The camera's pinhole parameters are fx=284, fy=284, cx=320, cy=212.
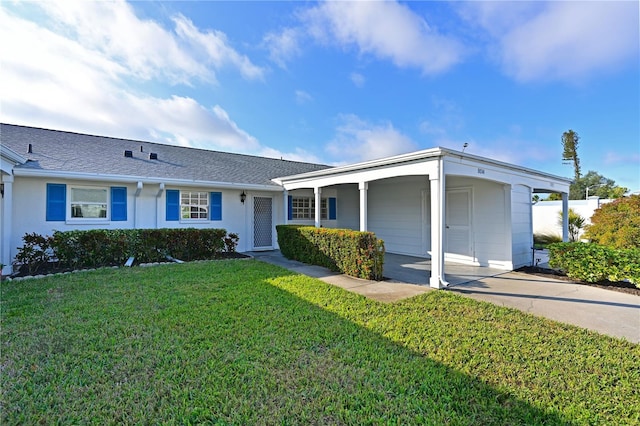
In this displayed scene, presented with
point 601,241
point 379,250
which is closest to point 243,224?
point 379,250

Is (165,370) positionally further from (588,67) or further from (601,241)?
(588,67)

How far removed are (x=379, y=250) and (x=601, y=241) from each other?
6.29 metres

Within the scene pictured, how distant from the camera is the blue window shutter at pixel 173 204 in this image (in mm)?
9977

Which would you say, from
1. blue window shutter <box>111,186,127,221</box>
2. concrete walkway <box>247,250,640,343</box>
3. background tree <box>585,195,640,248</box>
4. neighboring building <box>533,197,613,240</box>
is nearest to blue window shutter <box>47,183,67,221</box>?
blue window shutter <box>111,186,127,221</box>

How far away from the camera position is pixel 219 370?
9.61ft

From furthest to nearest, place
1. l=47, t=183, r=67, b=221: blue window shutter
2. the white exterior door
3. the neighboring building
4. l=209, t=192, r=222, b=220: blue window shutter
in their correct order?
1. the neighboring building
2. l=209, t=192, r=222, b=220: blue window shutter
3. the white exterior door
4. l=47, t=183, r=67, b=221: blue window shutter

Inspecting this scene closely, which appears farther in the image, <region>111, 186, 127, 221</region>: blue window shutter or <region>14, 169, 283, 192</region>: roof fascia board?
→ <region>111, 186, 127, 221</region>: blue window shutter

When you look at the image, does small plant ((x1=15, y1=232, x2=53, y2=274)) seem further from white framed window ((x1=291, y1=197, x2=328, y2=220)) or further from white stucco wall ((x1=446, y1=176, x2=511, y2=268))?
white stucco wall ((x1=446, y1=176, x2=511, y2=268))

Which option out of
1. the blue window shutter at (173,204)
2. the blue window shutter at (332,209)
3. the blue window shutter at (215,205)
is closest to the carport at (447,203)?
the blue window shutter at (332,209)

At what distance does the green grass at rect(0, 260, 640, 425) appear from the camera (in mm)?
2359

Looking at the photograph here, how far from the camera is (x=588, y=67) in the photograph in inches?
391

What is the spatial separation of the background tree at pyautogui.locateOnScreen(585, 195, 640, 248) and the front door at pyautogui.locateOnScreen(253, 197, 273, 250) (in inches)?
424

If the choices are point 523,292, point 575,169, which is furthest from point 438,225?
point 575,169

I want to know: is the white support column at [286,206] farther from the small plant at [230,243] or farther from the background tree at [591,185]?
the background tree at [591,185]
